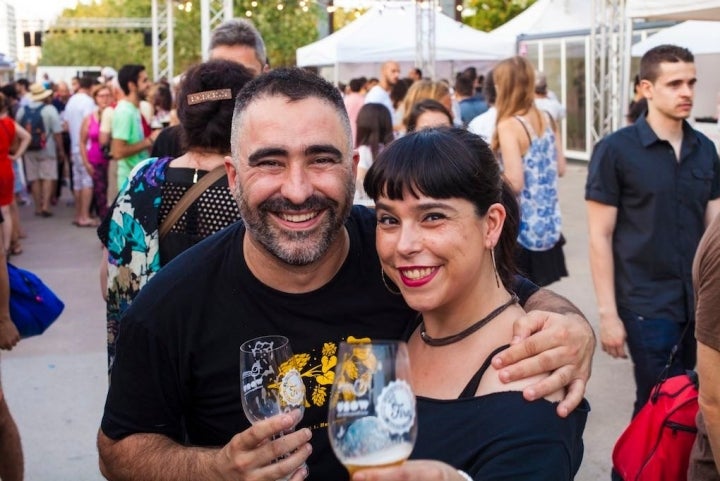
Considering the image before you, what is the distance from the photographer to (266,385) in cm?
216

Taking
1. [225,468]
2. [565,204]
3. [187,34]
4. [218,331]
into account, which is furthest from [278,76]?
[187,34]

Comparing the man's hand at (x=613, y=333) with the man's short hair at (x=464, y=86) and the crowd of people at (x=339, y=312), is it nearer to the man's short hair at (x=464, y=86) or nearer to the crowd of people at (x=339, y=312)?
A: the crowd of people at (x=339, y=312)

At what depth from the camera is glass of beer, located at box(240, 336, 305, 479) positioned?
2.15 metres

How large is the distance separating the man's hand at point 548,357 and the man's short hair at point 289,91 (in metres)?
0.66

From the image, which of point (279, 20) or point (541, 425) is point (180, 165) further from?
point (279, 20)

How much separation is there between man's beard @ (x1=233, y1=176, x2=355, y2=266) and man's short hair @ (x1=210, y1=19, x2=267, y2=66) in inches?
129

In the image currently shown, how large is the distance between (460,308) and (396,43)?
18819 millimetres

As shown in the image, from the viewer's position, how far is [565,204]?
53.8ft

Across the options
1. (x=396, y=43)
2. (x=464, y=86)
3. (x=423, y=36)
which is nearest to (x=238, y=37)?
(x=464, y=86)

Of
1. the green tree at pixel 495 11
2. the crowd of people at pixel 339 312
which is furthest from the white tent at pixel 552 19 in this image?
the crowd of people at pixel 339 312

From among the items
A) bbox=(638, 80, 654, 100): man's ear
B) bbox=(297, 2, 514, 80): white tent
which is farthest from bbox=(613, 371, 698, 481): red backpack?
bbox=(297, 2, 514, 80): white tent

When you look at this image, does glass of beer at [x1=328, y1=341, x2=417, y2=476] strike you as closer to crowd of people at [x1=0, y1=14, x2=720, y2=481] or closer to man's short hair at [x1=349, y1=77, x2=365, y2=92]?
crowd of people at [x1=0, y1=14, x2=720, y2=481]

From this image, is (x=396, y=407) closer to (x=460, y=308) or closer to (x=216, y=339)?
(x=460, y=308)

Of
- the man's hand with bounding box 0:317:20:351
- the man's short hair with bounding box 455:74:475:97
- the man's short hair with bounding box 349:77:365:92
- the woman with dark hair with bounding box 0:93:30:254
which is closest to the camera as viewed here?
the man's hand with bounding box 0:317:20:351
